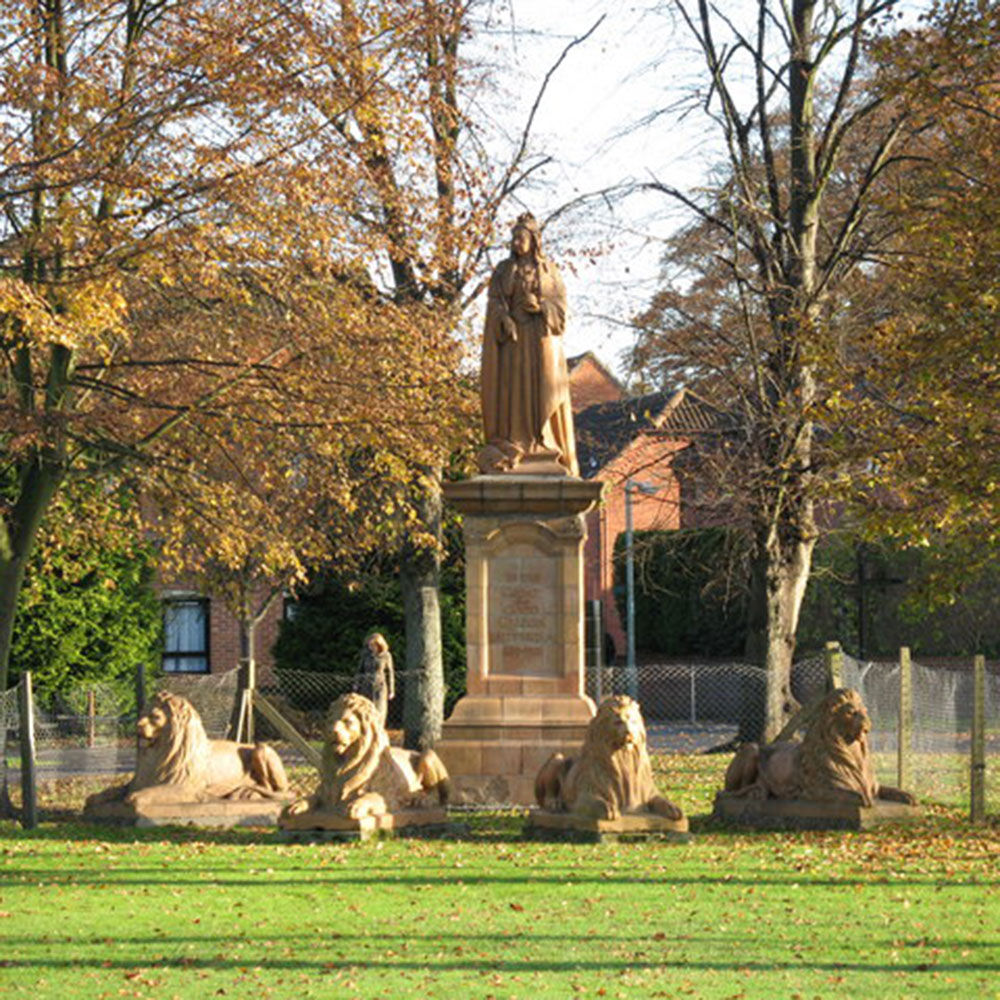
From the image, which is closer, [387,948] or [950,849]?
[387,948]

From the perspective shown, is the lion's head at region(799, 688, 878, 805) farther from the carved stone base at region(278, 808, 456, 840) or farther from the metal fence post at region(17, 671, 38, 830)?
the metal fence post at region(17, 671, 38, 830)

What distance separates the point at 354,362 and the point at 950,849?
352 inches

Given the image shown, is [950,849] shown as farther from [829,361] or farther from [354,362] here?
[354,362]

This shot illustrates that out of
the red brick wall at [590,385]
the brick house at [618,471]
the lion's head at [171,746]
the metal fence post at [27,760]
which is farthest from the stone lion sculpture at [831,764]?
the red brick wall at [590,385]

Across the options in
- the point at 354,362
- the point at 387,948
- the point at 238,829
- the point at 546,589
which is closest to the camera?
the point at 387,948

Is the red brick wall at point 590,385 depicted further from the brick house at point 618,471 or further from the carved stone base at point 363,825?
the carved stone base at point 363,825

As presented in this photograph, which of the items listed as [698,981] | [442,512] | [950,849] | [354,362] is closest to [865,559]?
[442,512]

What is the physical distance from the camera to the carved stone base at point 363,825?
565 inches

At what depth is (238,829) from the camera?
1574cm

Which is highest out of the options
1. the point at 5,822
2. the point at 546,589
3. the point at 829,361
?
the point at 829,361

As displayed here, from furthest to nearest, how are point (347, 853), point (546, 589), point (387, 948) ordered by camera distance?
point (546, 589)
point (347, 853)
point (387, 948)

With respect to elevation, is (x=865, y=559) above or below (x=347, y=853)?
above

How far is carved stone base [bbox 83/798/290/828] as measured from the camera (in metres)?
16.0

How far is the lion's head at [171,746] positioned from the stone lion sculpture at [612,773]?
367 centimetres
